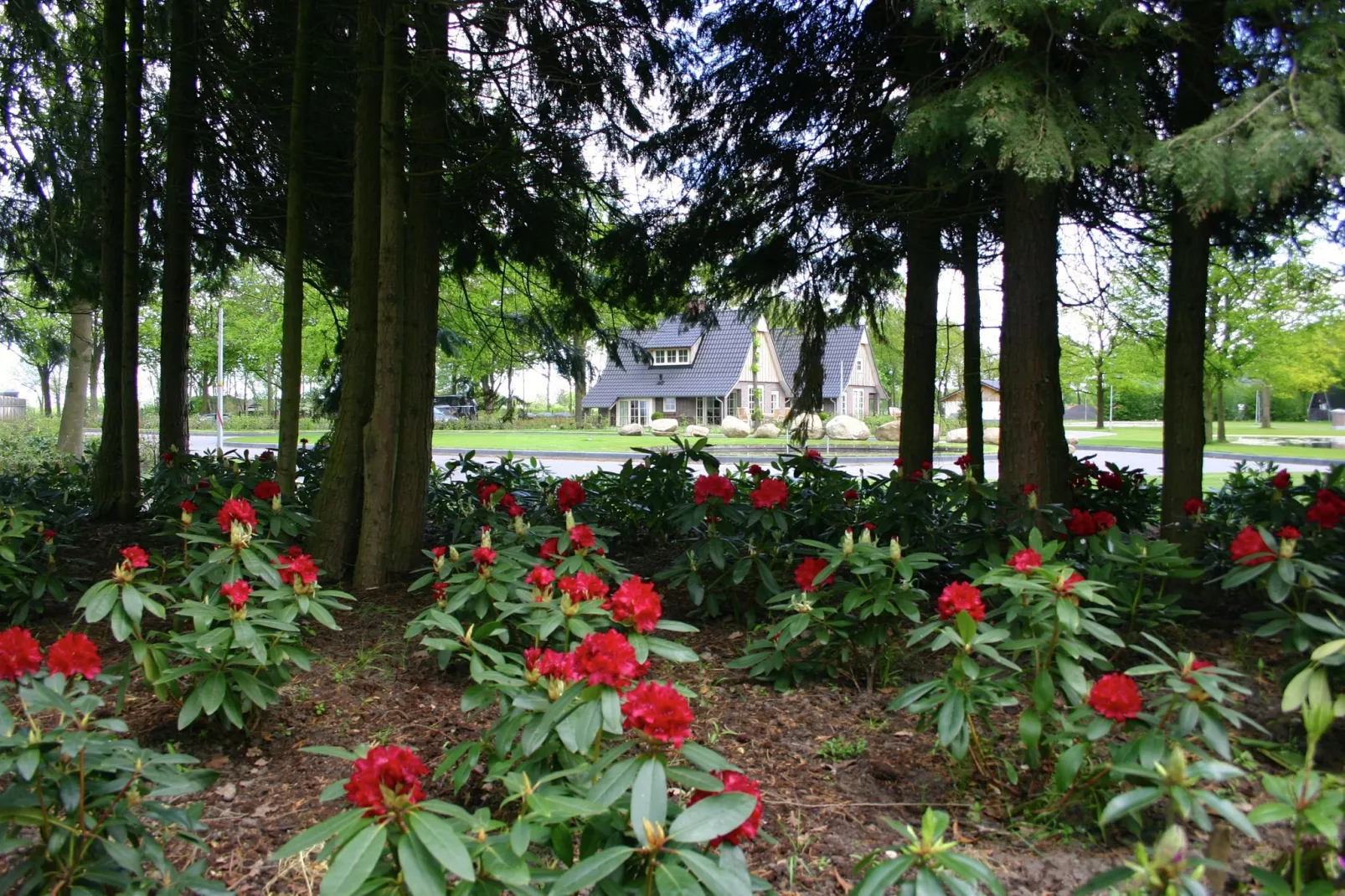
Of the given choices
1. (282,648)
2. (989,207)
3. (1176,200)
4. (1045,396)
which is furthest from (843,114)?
(282,648)

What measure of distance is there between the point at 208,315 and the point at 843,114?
14.8 meters

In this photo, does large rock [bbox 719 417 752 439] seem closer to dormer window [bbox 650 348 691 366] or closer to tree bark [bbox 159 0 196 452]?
dormer window [bbox 650 348 691 366]

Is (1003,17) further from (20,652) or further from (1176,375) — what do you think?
(20,652)

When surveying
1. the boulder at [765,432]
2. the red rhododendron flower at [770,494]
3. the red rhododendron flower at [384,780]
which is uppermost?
the boulder at [765,432]

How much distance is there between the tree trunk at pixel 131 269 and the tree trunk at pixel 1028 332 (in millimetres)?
5785

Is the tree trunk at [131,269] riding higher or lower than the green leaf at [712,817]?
higher

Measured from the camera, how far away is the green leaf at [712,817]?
121cm

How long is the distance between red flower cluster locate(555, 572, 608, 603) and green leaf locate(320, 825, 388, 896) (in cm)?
91

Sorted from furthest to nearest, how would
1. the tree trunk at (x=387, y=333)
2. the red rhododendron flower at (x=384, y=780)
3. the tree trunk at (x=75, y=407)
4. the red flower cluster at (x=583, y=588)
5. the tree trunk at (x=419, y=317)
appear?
Result: the tree trunk at (x=75, y=407)
the tree trunk at (x=419, y=317)
the tree trunk at (x=387, y=333)
the red flower cluster at (x=583, y=588)
the red rhododendron flower at (x=384, y=780)

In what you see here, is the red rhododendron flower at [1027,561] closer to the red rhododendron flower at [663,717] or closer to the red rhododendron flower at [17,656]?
the red rhododendron flower at [663,717]

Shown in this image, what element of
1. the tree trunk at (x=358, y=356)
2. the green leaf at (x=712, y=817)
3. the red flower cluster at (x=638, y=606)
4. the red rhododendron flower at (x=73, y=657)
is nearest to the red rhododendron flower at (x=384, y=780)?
the green leaf at (x=712, y=817)

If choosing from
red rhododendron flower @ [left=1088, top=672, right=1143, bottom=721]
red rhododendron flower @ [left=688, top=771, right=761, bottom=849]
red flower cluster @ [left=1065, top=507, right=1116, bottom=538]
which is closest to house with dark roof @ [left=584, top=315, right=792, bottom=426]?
red flower cluster @ [left=1065, top=507, right=1116, bottom=538]

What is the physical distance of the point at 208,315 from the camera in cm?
1606

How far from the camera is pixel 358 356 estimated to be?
4.38 m
